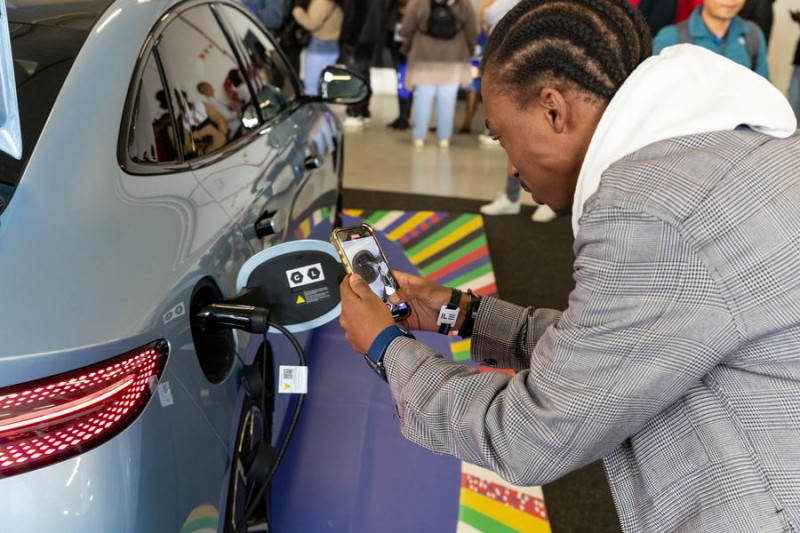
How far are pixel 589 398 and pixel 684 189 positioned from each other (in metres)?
0.32

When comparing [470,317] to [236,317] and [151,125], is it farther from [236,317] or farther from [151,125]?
[151,125]

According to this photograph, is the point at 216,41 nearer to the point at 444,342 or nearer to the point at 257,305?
the point at 257,305

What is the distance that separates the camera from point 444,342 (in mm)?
3395

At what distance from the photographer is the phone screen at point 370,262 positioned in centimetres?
152

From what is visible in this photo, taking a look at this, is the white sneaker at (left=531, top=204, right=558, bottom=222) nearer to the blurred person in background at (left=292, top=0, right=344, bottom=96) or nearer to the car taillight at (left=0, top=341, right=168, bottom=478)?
the blurred person in background at (left=292, top=0, right=344, bottom=96)

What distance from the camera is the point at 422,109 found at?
764cm

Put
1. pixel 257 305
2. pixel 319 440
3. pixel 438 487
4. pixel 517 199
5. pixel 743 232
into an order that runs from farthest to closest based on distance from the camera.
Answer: pixel 517 199, pixel 319 440, pixel 438 487, pixel 257 305, pixel 743 232

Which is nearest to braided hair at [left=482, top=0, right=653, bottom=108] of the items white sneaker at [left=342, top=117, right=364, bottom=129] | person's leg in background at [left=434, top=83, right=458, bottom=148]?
person's leg in background at [left=434, top=83, right=458, bottom=148]

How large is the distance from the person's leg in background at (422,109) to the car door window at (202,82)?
17.1ft

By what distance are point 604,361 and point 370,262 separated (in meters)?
0.66

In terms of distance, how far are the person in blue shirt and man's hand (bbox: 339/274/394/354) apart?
9.89 ft

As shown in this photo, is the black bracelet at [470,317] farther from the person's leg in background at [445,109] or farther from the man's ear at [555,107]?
the person's leg in background at [445,109]

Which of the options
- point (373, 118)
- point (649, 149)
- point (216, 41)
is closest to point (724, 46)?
point (216, 41)

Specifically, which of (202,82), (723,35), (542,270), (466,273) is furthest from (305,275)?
(723,35)
